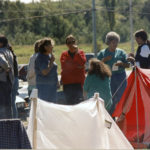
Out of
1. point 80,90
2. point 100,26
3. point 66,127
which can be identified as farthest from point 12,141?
point 100,26

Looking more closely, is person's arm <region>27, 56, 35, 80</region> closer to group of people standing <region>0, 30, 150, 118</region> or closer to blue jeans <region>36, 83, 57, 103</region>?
group of people standing <region>0, 30, 150, 118</region>

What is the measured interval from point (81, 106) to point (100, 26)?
42.3m

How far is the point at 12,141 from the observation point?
4449mm

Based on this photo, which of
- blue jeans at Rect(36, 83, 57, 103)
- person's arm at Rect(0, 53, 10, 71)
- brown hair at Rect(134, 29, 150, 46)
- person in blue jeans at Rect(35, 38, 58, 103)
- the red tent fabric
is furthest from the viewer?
brown hair at Rect(134, 29, 150, 46)

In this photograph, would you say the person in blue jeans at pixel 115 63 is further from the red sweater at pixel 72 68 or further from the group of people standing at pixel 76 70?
the red sweater at pixel 72 68

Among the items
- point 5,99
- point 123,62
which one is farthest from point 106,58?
point 5,99

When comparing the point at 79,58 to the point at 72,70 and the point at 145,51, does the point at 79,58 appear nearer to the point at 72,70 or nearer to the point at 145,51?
the point at 72,70

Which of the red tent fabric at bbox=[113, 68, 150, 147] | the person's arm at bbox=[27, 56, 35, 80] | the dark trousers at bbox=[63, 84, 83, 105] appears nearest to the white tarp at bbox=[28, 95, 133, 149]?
the red tent fabric at bbox=[113, 68, 150, 147]

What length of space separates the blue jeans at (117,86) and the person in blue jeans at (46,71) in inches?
36.6

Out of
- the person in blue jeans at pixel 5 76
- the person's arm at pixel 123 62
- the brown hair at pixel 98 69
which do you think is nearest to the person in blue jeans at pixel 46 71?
the person in blue jeans at pixel 5 76

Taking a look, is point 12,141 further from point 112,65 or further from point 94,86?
point 112,65

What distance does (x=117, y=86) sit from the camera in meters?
8.52

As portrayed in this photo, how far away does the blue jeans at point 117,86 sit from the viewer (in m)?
8.38

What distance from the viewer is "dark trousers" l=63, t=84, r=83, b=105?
8781 mm
